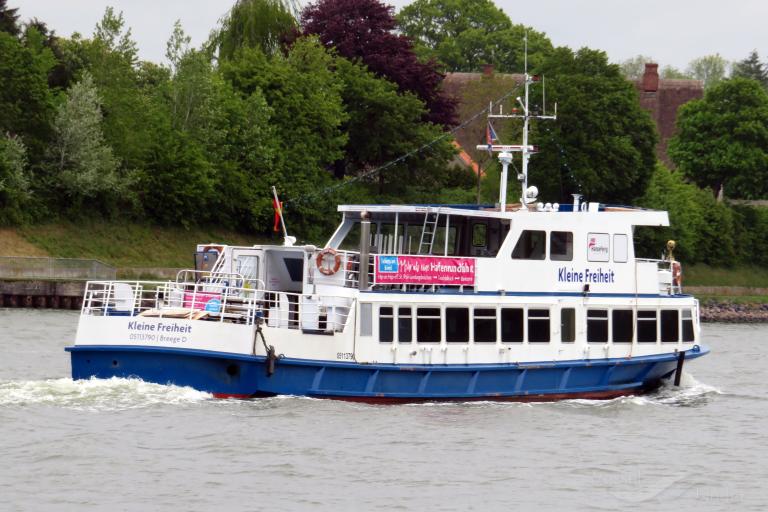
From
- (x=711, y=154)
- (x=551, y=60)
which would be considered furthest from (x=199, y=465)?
(x=711, y=154)

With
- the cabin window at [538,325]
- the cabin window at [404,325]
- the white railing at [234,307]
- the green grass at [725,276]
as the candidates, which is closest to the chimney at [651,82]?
the green grass at [725,276]

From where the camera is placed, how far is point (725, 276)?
89.9 m

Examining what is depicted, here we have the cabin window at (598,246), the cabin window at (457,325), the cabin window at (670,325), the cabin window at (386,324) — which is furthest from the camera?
the cabin window at (670,325)

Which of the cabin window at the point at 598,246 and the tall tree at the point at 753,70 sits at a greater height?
the tall tree at the point at 753,70

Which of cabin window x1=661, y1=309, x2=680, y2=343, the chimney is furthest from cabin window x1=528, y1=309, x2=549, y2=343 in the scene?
the chimney

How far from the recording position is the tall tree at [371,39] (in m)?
88.2

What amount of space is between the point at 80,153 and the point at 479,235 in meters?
40.0

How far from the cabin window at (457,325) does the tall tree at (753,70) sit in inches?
4670

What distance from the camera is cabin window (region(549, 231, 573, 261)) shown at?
33.2 meters

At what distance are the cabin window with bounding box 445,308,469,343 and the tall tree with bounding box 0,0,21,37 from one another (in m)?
49.4

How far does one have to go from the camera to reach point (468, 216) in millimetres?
32781

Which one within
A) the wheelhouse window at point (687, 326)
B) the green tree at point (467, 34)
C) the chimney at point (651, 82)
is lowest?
the wheelhouse window at point (687, 326)

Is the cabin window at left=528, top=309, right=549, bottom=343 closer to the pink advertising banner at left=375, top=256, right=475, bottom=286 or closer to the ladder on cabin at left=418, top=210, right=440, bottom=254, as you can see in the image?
the pink advertising banner at left=375, top=256, right=475, bottom=286

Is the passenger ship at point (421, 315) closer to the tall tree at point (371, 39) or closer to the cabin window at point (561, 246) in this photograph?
the cabin window at point (561, 246)
